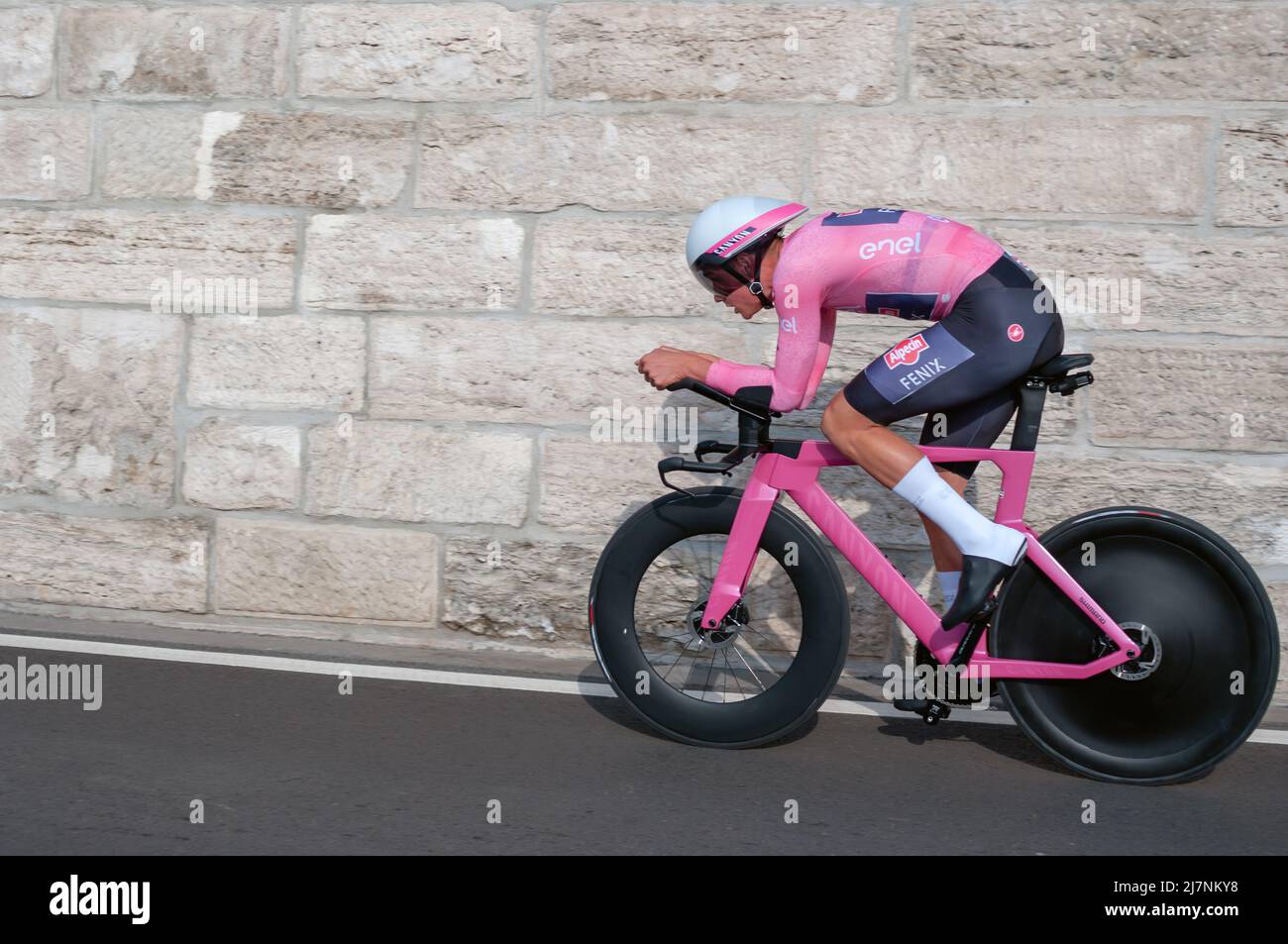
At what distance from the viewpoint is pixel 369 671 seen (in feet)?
18.8

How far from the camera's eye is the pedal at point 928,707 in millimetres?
4629

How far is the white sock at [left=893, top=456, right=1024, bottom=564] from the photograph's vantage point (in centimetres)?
439

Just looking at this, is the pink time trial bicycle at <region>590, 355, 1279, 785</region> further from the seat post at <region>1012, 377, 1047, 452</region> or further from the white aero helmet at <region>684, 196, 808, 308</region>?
the white aero helmet at <region>684, 196, 808, 308</region>

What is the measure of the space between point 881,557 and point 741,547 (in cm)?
50

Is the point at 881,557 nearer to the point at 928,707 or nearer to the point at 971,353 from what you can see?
the point at 928,707

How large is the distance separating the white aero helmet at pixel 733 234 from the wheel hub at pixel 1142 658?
1.61m

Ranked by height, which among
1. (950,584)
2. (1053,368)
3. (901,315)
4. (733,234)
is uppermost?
(733,234)

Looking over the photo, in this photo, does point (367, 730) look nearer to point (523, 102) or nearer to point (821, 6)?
point (523, 102)

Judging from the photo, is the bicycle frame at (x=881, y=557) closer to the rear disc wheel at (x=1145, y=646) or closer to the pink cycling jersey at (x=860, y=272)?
the rear disc wheel at (x=1145, y=646)

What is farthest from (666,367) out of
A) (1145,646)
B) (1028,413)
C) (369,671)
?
(369,671)

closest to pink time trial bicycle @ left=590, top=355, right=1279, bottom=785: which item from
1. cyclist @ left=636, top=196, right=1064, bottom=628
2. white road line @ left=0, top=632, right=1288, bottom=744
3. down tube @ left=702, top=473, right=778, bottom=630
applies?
down tube @ left=702, top=473, right=778, bottom=630

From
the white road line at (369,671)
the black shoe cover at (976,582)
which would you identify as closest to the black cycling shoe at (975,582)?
the black shoe cover at (976,582)

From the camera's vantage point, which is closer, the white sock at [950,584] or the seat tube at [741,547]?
the seat tube at [741,547]
